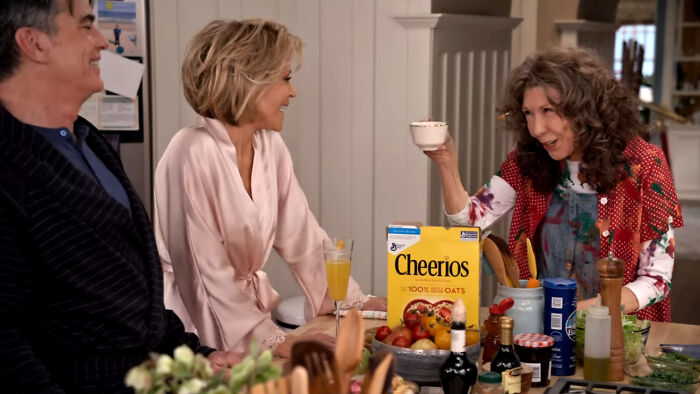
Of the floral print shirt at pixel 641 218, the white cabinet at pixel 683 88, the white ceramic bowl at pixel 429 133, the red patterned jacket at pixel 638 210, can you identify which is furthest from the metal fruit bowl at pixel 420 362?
the white cabinet at pixel 683 88

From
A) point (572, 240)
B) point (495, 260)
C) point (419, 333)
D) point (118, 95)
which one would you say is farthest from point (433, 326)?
point (118, 95)

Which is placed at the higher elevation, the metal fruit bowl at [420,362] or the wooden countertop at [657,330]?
the metal fruit bowl at [420,362]

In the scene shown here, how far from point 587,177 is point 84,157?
1.53 meters

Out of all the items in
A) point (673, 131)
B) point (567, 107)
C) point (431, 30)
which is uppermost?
point (431, 30)

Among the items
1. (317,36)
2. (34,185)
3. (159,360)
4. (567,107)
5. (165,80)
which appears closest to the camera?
(159,360)

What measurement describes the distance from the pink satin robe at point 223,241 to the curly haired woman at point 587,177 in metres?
0.52

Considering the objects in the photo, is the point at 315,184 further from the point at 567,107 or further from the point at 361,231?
the point at 567,107

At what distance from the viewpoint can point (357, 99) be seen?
396 cm

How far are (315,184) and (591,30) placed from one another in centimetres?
266

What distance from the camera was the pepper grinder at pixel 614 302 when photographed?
197 centimetres

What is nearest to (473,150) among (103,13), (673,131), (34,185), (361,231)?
(361,231)

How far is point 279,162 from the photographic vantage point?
286cm

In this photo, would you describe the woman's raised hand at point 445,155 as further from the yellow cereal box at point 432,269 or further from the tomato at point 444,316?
the tomato at point 444,316

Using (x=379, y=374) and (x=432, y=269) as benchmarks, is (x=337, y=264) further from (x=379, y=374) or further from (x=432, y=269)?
(x=379, y=374)
